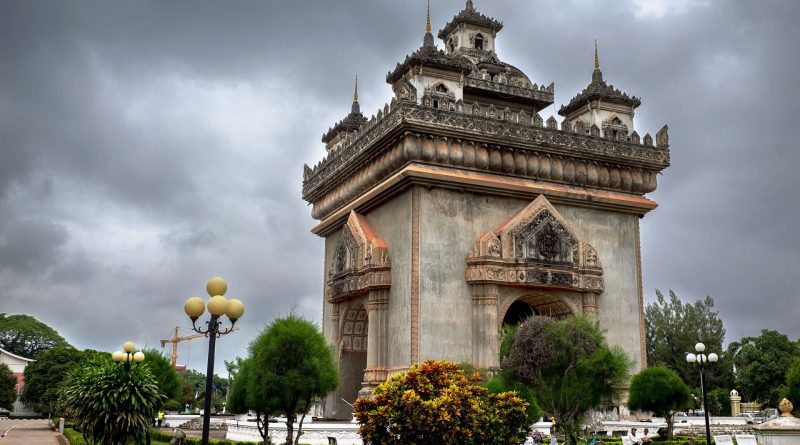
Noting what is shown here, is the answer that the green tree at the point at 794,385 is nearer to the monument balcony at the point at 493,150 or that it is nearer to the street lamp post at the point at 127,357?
the monument balcony at the point at 493,150

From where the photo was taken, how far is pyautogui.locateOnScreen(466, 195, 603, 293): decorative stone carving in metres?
23.6

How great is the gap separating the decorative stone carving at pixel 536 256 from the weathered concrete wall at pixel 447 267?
0.40m

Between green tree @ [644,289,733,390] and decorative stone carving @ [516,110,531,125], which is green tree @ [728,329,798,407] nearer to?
green tree @ [644,289,733,390]

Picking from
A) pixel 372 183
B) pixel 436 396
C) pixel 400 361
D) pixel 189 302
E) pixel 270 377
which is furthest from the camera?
pixel 372 183

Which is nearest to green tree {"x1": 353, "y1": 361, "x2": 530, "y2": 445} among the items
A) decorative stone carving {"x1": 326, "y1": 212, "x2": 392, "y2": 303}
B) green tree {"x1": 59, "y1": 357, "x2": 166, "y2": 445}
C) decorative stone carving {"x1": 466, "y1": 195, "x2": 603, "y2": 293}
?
green tree {"x1": 59, "y1": 357, "x2": 166, "y2": 445}

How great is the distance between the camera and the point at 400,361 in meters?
22.9

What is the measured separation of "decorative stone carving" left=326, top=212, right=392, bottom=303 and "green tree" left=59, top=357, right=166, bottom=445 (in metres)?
7.84

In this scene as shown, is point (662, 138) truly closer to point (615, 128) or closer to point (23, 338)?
point (615, 128)

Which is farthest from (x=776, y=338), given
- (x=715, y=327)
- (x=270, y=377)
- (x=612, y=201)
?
(x=270, y=377)

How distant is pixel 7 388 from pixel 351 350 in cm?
3951

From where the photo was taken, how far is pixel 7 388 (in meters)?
57.7

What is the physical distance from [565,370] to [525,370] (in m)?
0.91

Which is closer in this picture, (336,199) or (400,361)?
(400,361)

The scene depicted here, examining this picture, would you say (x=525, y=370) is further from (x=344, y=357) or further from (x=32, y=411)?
(x=32, y=411)
